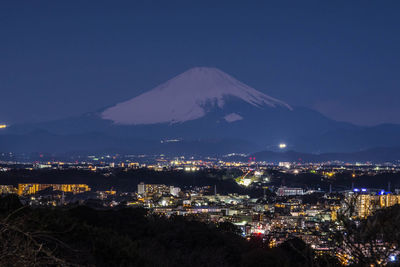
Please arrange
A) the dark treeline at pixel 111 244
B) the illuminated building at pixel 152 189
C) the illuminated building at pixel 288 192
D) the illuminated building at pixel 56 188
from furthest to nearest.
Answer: the illuminated building at pixel 288 192 → the illuminated building at pixel 152 189 → the illuminated building at pixel 56 188 → the dark treeline at pixel 111 244

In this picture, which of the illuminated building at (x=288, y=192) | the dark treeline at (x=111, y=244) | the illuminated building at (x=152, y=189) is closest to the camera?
the dark treeline at (x=111, y=244)

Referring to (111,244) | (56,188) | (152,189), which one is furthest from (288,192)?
(111,244)

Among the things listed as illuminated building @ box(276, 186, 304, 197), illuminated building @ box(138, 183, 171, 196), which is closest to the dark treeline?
illuminated building @ box(138, 183, 171, 196)

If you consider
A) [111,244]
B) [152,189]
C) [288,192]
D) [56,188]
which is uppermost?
[56,188]

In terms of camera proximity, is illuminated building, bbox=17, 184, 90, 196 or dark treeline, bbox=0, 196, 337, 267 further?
illuminated building, bbox=17, 184, 90, 196

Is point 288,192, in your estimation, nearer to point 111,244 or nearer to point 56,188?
point 56,188

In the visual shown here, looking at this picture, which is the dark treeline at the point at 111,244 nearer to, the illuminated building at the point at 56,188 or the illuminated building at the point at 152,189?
the illuminated building at the point at 56,188

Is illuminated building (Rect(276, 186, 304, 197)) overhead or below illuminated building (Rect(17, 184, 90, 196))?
below

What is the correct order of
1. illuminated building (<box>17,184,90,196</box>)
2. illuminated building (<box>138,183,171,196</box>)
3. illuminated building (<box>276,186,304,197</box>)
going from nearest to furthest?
illuminated building (<box>17,184,90,196</box>) < illuminated building (<box>138,183,171,196</box>) < illuminated building (<box>276,186,304,197</box>)

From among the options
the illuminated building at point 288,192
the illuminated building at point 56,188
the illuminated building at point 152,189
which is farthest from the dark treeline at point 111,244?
the illuminated building at point 288,192

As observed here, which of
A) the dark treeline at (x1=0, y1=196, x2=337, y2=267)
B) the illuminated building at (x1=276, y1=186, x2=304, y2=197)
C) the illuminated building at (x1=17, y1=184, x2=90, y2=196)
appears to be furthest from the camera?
the illuminated building at (x1=276, y1=186, x2=304, y2=197)

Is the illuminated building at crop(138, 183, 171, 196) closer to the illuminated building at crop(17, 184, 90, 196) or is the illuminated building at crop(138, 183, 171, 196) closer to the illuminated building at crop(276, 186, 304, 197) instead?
the illuminated building at crop(17, 184, 90, 196)
